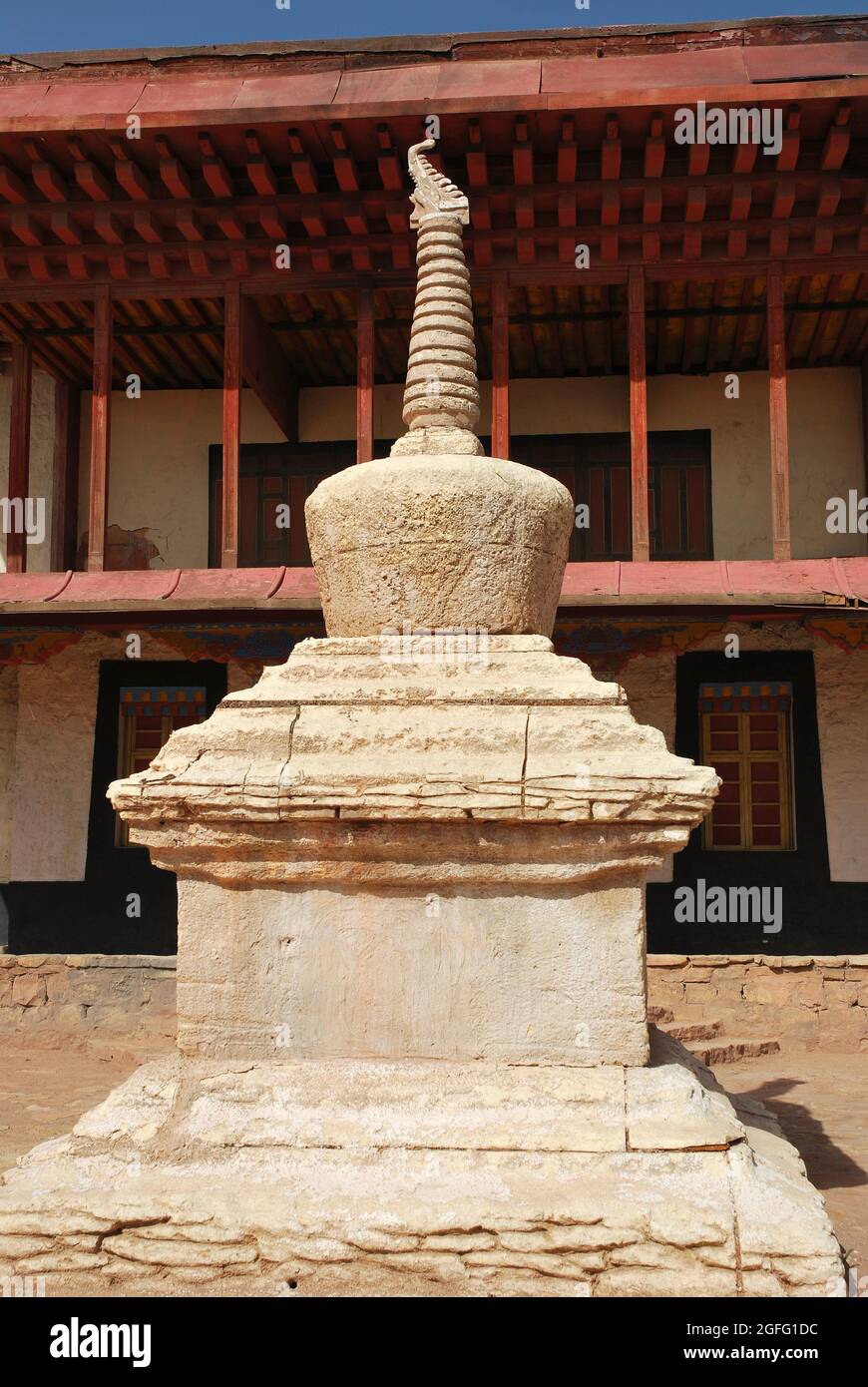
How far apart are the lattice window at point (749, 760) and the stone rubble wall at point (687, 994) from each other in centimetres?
152

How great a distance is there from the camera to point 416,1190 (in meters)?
3.25

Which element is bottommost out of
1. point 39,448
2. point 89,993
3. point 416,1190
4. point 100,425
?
point 89,993

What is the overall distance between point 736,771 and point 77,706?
5776 millimetres

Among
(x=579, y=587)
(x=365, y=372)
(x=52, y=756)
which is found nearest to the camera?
(x=579, y=587)

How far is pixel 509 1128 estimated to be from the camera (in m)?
3.38

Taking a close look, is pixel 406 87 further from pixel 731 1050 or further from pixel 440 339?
pixel 731 1050

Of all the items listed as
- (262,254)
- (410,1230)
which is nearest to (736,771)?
(262,254)

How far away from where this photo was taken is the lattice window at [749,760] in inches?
412

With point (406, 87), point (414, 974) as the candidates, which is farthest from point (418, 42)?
point (414, 974)

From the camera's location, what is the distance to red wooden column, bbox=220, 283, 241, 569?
9555 mm

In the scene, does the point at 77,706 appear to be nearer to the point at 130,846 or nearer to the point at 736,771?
the point at 130,846

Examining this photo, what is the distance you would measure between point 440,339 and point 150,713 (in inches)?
287
